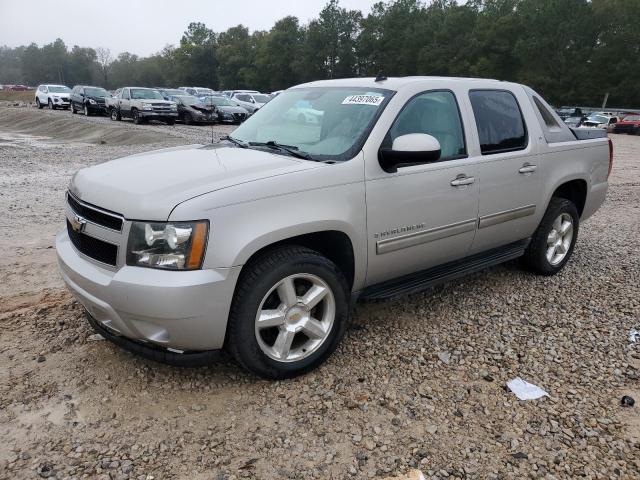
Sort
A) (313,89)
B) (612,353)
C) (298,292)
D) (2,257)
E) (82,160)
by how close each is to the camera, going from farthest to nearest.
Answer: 1. (82,160)
2. (2,257)
3. (313,89)
4. (612,353)
5. (298,292)

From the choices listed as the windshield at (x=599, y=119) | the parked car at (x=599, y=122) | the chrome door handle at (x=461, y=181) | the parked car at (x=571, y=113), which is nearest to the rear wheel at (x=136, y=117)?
the parked car at (x=571, y=113)

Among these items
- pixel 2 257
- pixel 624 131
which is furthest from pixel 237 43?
pixel 2 257

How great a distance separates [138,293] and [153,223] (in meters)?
0.36

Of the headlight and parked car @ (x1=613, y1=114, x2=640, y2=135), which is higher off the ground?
parked car @ (x1=613, y1=114, x2=640, y2=135)

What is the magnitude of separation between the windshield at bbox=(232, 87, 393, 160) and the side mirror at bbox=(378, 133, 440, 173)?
209mm

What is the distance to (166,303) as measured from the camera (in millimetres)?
2533

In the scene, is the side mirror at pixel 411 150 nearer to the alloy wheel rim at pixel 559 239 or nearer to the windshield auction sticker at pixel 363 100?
the windshield auction sticker at pixel 363 100

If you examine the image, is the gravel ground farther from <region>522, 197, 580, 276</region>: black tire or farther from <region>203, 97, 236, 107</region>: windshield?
<region>203, 97, 236, 107</region>: windshield

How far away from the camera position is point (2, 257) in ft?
16.9

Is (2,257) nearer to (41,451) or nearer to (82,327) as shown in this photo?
(82,327)

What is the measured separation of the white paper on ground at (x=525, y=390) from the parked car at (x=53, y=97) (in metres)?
37.2

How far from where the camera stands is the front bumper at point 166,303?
2.54 meters

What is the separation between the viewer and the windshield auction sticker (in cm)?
348

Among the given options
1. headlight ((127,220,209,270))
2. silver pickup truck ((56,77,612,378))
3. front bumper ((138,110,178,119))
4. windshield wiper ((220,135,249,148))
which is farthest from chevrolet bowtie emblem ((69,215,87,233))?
front bumper ((138,110,178,119))
